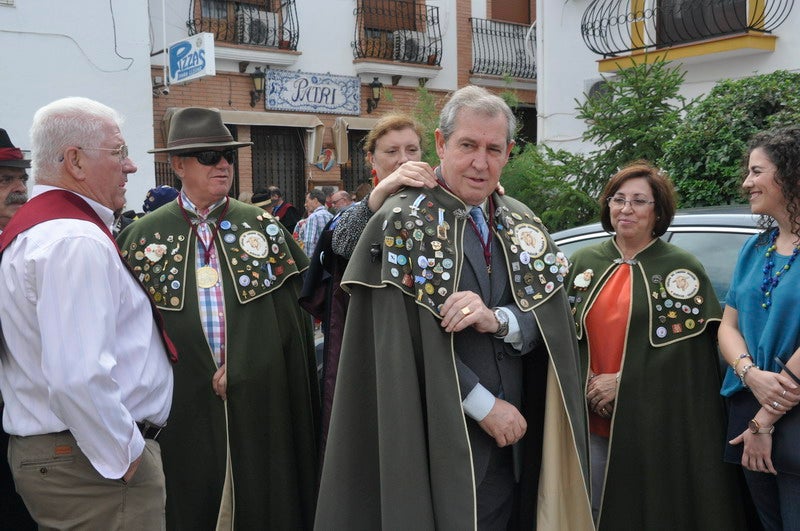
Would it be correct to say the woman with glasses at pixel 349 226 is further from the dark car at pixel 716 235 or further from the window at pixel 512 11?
the window at pixel 512 11

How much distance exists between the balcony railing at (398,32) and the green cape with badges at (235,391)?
1268cm

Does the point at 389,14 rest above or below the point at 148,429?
above

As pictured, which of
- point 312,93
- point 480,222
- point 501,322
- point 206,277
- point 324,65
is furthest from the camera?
point 324,65

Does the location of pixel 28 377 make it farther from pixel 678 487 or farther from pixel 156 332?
pixel 678 487

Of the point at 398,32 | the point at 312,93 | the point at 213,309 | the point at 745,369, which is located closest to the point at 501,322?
the point at 745,369

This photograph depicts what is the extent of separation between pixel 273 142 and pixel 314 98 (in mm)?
1145

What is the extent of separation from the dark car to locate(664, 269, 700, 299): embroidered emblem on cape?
10.0 inches

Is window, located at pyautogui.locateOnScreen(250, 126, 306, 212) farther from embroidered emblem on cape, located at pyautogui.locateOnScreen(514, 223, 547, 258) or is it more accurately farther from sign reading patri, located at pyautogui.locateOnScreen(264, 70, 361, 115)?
embroidered emblem on cape, located at pyautogui.locateOnScreen(514, 223, 547, 258)

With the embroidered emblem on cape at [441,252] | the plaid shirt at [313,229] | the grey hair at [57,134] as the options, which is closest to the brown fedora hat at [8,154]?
the grey hair at [57,134]

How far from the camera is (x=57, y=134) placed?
273cm

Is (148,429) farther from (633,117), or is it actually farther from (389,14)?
(389,14)

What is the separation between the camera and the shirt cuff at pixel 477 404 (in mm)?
2818

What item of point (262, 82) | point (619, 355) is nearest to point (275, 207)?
point (262, 82)

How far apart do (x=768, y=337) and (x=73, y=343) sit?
7.97ft
